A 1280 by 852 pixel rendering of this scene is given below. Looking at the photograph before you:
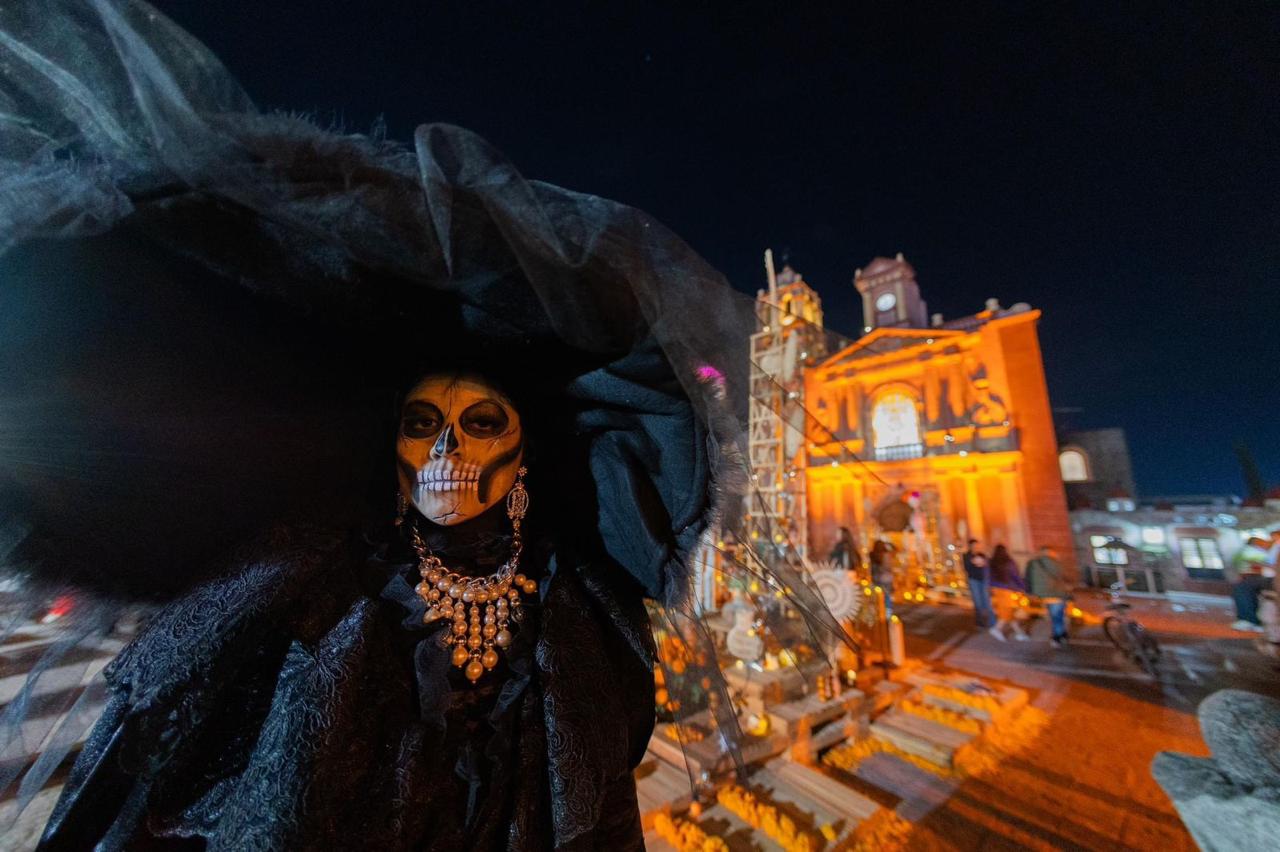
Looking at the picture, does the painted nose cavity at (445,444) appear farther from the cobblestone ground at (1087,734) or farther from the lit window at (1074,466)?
the lit window at (1074,466)

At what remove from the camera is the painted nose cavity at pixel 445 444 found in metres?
1.15

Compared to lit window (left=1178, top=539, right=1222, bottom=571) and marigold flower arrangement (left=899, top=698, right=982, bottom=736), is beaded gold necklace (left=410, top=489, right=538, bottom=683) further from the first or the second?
lit window (left=1178, top=539, right=1222, bottom=571)

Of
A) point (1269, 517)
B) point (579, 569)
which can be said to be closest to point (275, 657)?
point (579, 569)

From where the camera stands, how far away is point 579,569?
1.27 m

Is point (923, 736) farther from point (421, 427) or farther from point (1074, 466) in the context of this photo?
point (1074, 466)

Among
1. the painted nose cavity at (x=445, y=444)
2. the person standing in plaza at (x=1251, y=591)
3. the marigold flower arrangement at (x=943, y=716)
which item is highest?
the painted nose cavity at (x=445, y=444)

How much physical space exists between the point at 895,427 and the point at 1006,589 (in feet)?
37.2

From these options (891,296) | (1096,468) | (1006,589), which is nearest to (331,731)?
(1006,589)

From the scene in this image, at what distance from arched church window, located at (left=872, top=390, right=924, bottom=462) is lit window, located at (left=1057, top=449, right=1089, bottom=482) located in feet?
32.5

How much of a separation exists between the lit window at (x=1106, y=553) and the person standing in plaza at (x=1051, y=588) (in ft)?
33.8

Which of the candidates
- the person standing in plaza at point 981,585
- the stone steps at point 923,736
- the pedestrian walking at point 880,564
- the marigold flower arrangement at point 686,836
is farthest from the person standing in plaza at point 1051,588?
the marigold flower arrangement at point 686,836

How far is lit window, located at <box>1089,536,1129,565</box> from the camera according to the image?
14670mm

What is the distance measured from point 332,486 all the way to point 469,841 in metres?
0.97

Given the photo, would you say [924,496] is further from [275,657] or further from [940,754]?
Answer: [275,657]
